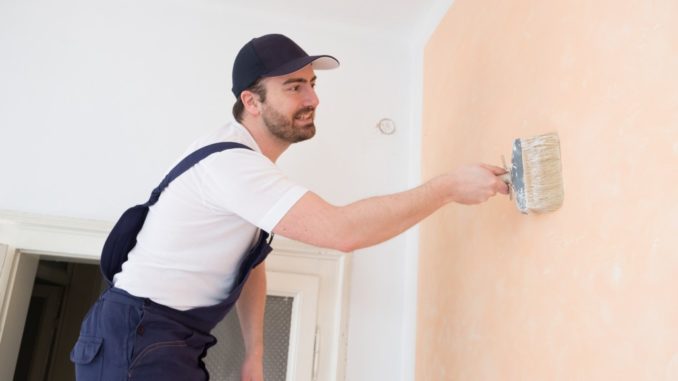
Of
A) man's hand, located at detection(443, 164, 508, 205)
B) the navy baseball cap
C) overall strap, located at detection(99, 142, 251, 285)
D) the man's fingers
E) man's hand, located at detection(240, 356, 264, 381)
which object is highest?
the navy baseball cap

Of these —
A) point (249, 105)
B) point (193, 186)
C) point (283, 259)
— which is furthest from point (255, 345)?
point (249, 105)

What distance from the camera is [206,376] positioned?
1277mm

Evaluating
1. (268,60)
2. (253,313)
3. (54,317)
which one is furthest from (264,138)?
(54,317)

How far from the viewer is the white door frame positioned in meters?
1.76

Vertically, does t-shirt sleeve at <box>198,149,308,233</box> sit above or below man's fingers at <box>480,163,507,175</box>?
below

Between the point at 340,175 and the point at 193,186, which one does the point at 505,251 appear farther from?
the point at 340,175

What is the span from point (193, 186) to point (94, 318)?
38cm

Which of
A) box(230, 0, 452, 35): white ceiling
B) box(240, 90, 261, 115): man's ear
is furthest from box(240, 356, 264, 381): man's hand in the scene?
box(230, 0, 452, 35): white ceiling

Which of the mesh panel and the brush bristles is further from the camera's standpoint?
the mesh panel

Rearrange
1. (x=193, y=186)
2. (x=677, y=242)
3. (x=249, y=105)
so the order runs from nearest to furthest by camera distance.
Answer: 1. (x=677, y=242)
2. (x=193, y=186)
3. (x=249, y=105)

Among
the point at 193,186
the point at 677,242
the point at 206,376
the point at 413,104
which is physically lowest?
the point at 206,376

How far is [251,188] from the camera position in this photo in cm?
108

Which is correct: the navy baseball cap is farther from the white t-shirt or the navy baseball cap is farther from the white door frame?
the white door frame

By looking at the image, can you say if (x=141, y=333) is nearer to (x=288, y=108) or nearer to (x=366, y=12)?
(x=288, y=108)
